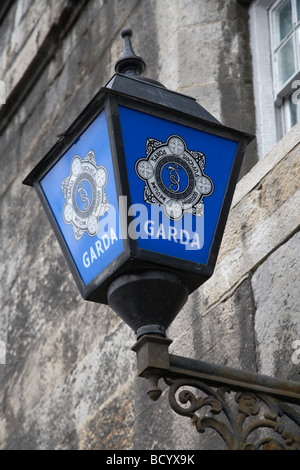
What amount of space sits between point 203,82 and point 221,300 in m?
1.09

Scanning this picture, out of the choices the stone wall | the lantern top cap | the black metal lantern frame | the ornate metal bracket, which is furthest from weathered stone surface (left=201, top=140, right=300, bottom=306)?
the ornate metal bracket

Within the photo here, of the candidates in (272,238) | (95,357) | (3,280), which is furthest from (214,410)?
(3,280)

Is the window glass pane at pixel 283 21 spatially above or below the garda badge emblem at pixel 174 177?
above

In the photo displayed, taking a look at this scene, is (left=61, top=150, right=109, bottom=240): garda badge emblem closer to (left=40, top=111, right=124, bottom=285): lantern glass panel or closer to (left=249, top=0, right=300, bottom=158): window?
(left=40, top=111, right=124, bottom=285): lantern glass panel

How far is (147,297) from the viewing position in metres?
2.57

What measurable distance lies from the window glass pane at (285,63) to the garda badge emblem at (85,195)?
147cm

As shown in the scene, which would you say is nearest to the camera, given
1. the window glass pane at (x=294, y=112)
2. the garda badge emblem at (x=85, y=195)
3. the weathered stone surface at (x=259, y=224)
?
the garda badge emblem at (x=85, y=195)

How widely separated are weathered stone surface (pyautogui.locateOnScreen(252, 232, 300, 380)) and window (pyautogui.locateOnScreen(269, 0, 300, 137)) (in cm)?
76

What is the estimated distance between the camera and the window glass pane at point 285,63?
394cm

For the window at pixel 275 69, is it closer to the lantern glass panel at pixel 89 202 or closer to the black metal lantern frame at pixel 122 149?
the black metal lantern frame at pixel 122 149

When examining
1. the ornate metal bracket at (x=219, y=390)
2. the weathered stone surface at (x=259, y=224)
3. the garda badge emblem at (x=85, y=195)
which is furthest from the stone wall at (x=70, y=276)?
the garda badge emblem at (x=85, y=195)

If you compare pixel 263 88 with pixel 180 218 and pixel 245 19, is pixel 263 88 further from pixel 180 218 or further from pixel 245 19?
pixel 180 218

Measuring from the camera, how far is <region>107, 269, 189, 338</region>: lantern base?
256 centimetres

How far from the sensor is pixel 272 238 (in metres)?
3.42
